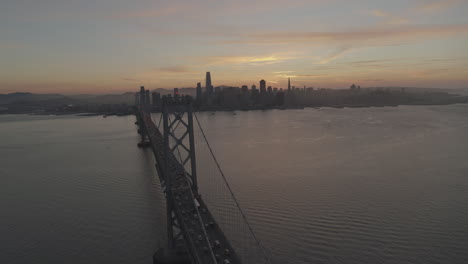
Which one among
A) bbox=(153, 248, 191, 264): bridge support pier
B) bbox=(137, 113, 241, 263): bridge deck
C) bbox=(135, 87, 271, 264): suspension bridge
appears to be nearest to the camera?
bbox=(137, 113, 241, 263): bridge deck

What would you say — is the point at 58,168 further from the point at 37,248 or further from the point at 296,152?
the point at 296,152

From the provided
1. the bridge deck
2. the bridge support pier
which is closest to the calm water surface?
the bridge support pier

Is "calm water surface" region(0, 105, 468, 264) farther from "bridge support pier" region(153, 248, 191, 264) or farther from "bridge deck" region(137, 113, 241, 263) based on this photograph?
"bridge deck" region(137, 113, 241, 263)

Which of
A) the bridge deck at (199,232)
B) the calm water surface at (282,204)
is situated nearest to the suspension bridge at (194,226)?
the bridge deck at (199,232)

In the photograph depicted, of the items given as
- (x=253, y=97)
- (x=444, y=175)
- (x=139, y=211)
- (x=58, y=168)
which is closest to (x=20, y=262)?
(x=139, y=211)

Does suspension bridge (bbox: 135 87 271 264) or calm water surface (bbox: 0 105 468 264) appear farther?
calm water surface (bbox: 0 105 468 264)

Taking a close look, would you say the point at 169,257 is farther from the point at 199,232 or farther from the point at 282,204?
the point at 282,204

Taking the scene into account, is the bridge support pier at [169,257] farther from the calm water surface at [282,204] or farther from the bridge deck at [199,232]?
the bridge deck at [199,232]

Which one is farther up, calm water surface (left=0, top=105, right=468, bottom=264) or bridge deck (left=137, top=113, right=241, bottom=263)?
bridge deck (left=137, top=113, right=241, bottom=263)
